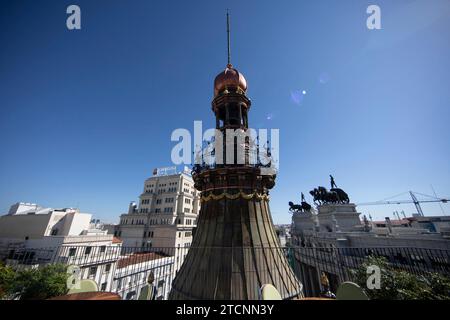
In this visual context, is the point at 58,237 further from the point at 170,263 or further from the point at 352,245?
the point at 352,245

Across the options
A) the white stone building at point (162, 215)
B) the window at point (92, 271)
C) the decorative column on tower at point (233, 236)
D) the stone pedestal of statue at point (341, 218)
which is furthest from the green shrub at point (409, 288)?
the white stone building at point (162, 215)

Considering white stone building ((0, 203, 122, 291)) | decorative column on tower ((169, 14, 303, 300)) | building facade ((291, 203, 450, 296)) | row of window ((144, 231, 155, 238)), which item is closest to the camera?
decorative column on tower ((169, 14, 303, 300))

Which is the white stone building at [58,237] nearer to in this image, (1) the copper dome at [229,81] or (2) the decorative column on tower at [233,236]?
(2) the decorative column on tower at [233,236]

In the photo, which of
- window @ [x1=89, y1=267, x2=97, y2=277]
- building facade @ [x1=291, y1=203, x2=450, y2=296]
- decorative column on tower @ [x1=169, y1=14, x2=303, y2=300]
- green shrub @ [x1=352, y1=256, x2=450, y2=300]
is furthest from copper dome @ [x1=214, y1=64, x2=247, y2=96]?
window @ [x1=89, y1=267, x2=97, y2=277]

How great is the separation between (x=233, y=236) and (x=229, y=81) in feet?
37.1

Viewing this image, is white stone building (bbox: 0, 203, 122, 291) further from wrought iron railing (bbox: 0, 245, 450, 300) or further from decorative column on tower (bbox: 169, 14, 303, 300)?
decorative column on tower (bbox: 169, 14, 303, 300)

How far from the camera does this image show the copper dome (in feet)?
43.4

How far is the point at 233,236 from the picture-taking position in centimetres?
958

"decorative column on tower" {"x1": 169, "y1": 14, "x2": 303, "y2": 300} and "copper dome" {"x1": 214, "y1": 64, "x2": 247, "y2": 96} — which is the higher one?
"copper dome" {"x1": 214, "y1": 64, "x2": 247, "y2": 96}

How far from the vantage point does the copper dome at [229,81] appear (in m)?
13.2

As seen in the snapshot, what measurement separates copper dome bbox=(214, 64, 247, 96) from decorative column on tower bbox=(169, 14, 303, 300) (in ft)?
2.96

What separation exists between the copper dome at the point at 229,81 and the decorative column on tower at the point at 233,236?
2.96 feet

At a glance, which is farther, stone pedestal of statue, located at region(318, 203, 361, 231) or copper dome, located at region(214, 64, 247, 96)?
stone pedestal of statue, located at region(318, 203, 361, 231)
